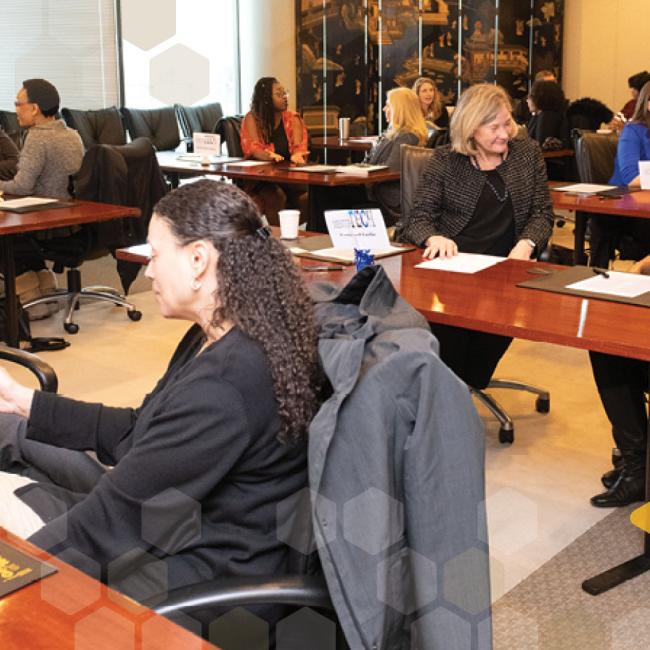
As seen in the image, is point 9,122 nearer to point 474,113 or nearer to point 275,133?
point 275,133

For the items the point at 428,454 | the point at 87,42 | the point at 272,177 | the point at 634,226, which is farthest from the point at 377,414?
the point at 87,42

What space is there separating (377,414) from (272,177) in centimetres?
488

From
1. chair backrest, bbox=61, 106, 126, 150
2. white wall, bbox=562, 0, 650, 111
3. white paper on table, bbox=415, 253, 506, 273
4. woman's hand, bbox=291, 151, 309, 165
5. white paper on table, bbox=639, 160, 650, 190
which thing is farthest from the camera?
white wall, bbox=562, 0, 650, 111

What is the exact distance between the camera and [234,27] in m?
10.2

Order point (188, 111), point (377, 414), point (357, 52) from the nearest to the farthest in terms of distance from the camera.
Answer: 1. point (377, 414)
2. point (188, 111)
3. point (357, 52)

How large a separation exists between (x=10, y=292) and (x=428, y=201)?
2.05 metres

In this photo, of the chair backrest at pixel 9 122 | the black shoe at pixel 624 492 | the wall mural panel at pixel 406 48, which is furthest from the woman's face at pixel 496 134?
the wall mural panel at pixel 406 48

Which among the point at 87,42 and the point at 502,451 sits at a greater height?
the point at 87,42

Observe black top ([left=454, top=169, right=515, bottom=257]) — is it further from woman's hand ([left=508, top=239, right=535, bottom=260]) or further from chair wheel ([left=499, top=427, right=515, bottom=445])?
chair wheel ([left=499, top=427, right=515, bottom=445])

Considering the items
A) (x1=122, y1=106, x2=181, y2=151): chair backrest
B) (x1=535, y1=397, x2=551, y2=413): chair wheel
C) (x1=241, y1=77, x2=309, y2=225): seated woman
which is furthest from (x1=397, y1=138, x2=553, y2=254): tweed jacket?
(x1=122, y1=106, x2=181, y2=151): chair backrest

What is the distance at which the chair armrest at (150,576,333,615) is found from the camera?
4.63ft

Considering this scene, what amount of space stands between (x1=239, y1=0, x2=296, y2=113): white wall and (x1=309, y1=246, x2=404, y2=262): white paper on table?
7.21 m

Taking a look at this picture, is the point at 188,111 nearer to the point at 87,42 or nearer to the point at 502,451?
the point at 87,42

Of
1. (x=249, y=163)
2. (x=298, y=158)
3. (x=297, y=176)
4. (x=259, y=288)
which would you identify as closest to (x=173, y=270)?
(x=259, y=288)
